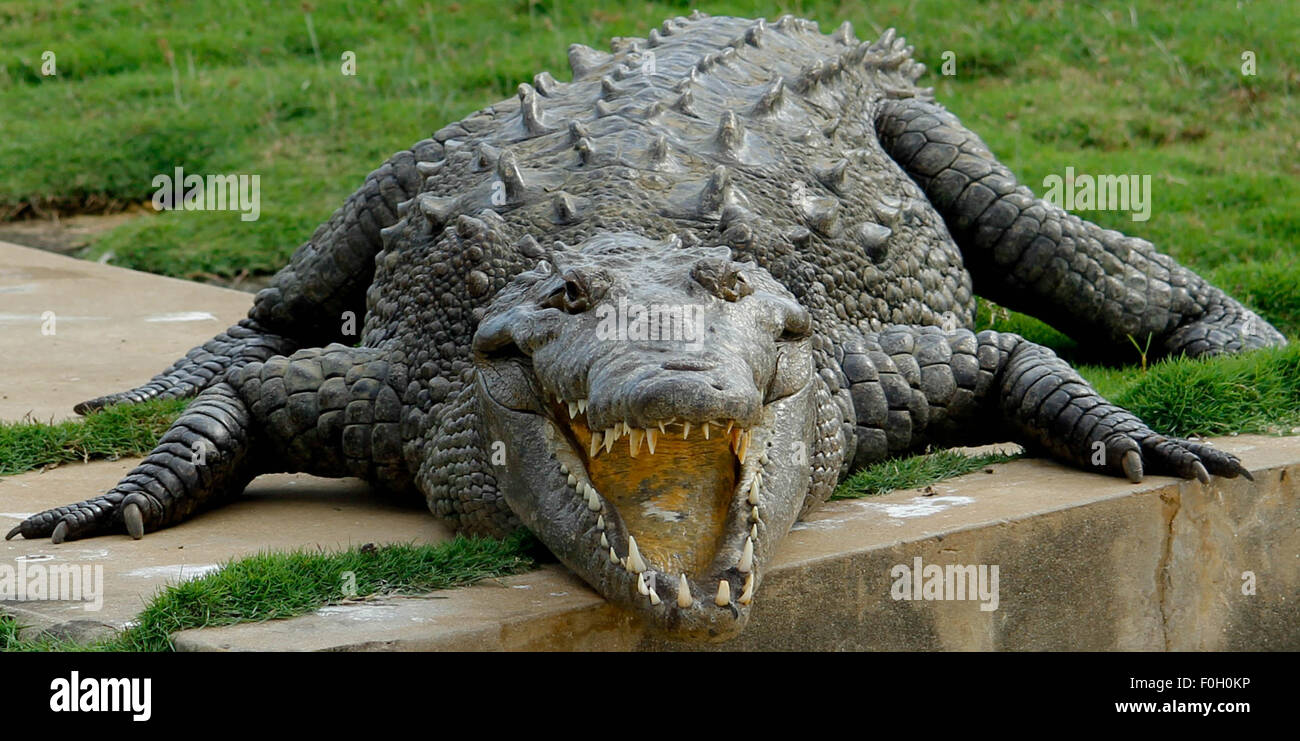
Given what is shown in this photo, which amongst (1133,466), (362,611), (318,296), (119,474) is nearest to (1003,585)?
(1133,466)

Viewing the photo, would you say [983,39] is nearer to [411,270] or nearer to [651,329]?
[411,270]

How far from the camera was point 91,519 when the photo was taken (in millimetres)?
4238

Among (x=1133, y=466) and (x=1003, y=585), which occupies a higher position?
(x=1133, y=466)

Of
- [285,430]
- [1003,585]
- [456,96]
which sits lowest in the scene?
[1003,585]

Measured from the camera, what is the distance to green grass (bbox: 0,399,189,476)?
16.9ft

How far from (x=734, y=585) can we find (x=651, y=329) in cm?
56

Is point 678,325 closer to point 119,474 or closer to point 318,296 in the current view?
point 119,474

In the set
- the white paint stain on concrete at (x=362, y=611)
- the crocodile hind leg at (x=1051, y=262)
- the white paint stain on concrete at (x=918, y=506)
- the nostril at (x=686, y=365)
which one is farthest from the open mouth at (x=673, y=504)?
the crocodile hind leg at (x=1051, y=262)

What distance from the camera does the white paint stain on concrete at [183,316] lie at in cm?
742

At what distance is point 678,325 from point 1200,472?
1.72 m

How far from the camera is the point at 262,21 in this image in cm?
1257
